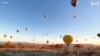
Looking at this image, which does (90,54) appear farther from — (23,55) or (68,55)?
(23,55)

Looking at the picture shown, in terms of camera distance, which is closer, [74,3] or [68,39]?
[74,3]

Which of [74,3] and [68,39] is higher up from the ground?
[74,3]

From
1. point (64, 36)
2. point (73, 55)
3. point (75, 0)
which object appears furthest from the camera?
point (73, 55)

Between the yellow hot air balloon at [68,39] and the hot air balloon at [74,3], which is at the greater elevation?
the hot air balloon at [74,3]

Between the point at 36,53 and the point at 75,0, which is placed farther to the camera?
the point at 36,53

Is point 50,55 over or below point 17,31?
below

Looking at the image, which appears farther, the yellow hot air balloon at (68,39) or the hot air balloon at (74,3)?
the yellow hot air balloon at (68,39)

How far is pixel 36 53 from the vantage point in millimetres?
48219

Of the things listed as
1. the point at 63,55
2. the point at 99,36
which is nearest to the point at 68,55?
the point at 63,55

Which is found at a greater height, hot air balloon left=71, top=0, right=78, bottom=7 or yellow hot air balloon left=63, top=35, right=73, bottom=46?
hot air balloon left=71, top=0, right=78, bottom=7

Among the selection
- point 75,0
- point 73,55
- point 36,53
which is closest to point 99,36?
point 73,55

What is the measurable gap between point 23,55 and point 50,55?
458 centimetres

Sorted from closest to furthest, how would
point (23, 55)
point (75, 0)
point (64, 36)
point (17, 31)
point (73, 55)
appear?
1. point (75, 0)
2. point (64, 36)
3. point (73, 55)
4. point (23, 55)
5. point (17, 31)

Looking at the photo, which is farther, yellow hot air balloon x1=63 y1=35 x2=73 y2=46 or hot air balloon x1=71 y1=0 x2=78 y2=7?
yellow hot air balloon x1=63 y1=35 x2=73 y2=46
